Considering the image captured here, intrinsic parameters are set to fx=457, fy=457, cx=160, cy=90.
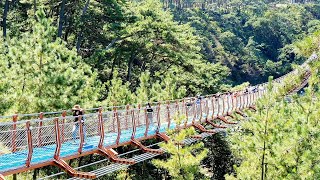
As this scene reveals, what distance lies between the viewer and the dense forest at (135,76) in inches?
424

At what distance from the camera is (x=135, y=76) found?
83.1 feet

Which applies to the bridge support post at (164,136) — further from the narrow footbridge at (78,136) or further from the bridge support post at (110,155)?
the bridge support post at (110,155)

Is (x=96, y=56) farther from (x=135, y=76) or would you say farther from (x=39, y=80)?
(x=39, y=80)

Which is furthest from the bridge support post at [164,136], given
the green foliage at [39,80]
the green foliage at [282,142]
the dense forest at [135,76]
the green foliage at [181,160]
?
the green foliage at [39,80]

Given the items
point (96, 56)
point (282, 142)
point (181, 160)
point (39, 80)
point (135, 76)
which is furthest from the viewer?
point (135, 76)

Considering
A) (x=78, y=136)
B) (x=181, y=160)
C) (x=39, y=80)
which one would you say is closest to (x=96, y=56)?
(x=39, y=80)

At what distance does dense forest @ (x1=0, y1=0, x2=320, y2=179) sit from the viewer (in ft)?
35.4

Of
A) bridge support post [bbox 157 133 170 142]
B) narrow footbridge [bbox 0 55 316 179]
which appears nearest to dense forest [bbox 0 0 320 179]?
bridge support post [bbox 157 133 170 142]

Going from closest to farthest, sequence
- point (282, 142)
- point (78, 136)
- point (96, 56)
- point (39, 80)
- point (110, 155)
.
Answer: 1. point (78, 136)
2. point (110, 155)
3. point (282, 142)
4. point (39, 80)
5. point (96, 56)

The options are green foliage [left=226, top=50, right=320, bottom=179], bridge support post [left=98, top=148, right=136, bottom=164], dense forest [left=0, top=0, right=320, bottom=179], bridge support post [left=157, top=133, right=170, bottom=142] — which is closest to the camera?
bridge support post [left=98, top=148, right=136, bottom=164]

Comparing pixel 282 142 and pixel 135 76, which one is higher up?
pixel 282 142

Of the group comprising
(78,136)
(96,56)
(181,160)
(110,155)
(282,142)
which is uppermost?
(96,56)

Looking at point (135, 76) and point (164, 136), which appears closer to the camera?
point (164, 136)

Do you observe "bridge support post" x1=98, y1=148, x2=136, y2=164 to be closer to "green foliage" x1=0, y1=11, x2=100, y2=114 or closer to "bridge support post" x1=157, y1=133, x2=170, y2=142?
"bridge support post" x1=157, y1=133, x2=170, y2=142
